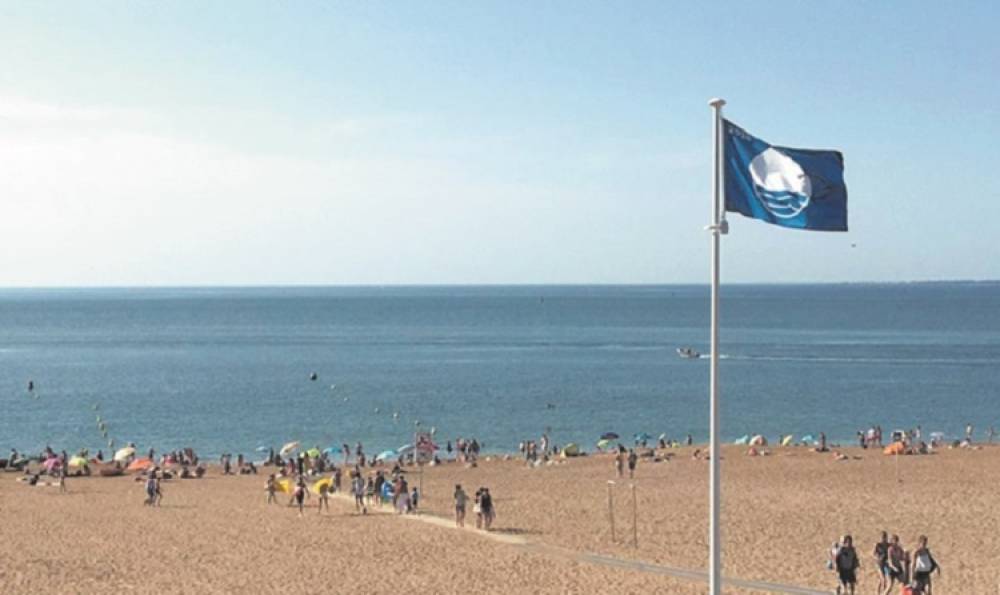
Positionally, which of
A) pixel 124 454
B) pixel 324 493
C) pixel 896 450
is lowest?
pixel 124 454

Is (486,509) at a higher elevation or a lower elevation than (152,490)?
higher

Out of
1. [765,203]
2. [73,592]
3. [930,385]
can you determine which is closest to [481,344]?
[930,385]

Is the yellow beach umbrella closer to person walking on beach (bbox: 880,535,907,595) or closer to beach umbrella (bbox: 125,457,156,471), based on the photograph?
beach umbrella (bbox: 125,457,156,471)

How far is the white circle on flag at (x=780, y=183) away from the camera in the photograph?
34.2ft

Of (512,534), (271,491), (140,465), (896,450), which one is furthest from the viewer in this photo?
(896,450)

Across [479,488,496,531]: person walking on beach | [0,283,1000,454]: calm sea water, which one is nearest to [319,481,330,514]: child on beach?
[479,488,496,531]: person walking on beach

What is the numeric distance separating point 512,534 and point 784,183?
1641 centimetres

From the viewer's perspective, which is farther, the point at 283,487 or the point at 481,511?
the point at 283,487

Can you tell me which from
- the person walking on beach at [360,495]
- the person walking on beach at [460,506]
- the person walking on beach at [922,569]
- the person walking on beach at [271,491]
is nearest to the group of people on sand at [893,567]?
the person walking on beach at [922,569]

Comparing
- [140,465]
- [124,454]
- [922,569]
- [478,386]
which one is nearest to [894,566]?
[922,569]

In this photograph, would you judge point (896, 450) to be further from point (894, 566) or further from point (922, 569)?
point (922, 569)

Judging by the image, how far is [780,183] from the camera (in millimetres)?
10562

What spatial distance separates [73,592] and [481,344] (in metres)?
107

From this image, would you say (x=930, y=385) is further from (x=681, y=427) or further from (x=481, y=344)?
(x=481, y=344)
